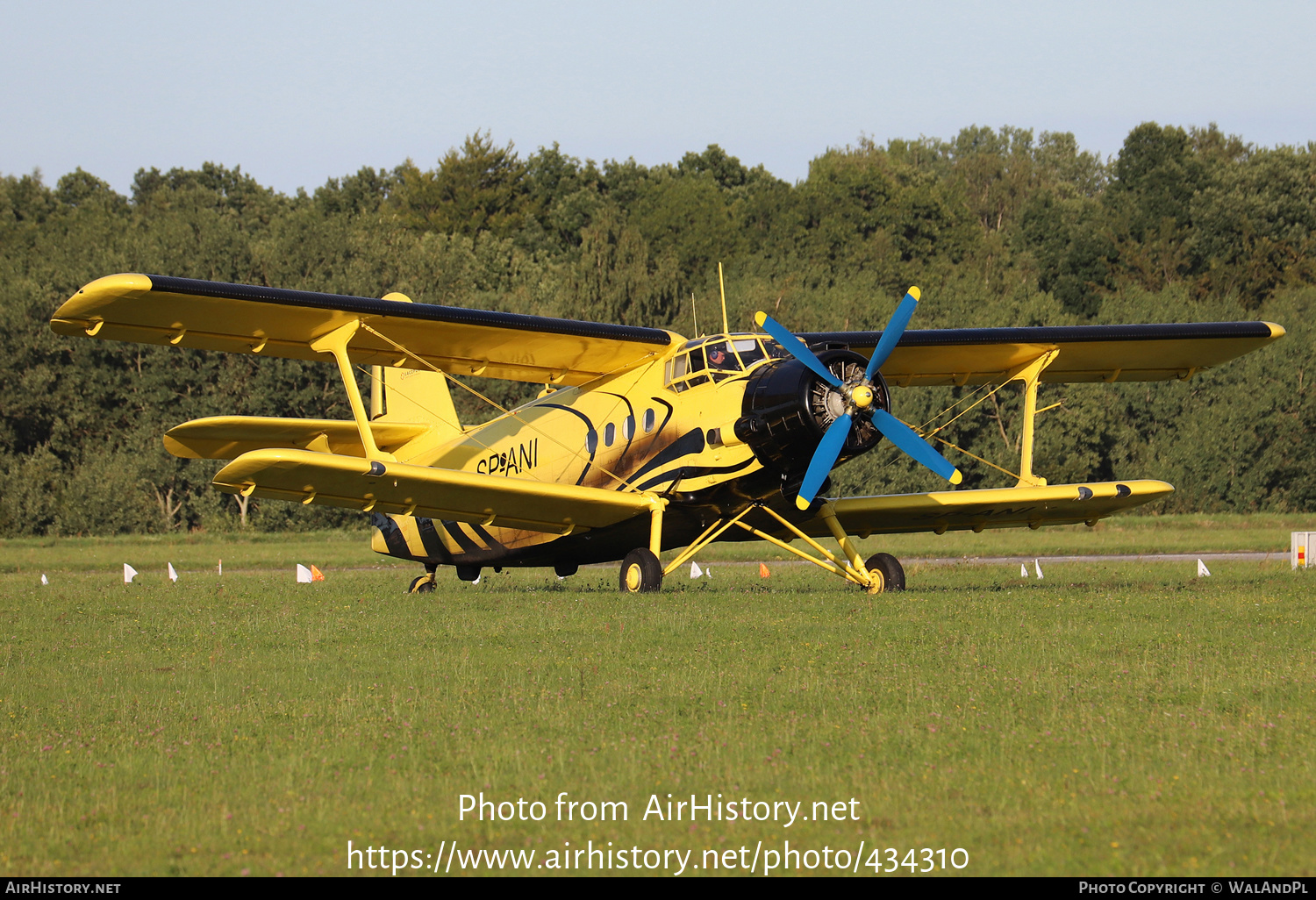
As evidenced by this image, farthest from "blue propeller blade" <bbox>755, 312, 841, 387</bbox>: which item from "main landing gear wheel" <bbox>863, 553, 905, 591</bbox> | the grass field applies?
"main landing gear wheel" <bbox>863, 553, 905, 591</bbox>

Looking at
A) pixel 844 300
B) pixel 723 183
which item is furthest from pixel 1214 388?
pixel 723 183

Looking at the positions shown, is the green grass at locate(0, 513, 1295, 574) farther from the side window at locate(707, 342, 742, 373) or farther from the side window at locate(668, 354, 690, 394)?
the side window at locate(707, 342, 742, 373)

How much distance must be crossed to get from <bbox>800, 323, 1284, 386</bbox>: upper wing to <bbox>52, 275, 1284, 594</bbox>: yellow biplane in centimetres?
5

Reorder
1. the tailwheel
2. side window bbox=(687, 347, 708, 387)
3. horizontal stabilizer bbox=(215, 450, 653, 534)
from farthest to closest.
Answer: the tailwheel → side window bbox=(687, 347, 708, 387) → horizontal stabilizer bbox=(215, 450, 653, 534)

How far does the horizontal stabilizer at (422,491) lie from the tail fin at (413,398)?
6093 mm

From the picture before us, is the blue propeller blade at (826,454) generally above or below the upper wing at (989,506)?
above

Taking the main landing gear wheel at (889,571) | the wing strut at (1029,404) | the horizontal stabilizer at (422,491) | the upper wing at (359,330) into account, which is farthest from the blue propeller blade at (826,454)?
the wing strut at (1029,404)

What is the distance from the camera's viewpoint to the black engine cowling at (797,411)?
1794 cm

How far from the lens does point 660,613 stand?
16312mm

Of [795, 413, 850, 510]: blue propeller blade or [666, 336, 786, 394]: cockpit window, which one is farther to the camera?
[666, 336, 786, 394]: cockpit window

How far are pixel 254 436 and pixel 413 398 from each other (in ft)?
18.2

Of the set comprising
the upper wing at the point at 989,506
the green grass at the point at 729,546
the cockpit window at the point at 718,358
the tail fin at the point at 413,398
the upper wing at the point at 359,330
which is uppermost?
the upper wing at the point at 359,330

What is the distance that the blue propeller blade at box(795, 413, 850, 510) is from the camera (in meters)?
17.7

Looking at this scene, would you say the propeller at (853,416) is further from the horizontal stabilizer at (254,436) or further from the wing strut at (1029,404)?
the horizontal stabilizer at (254,436)
